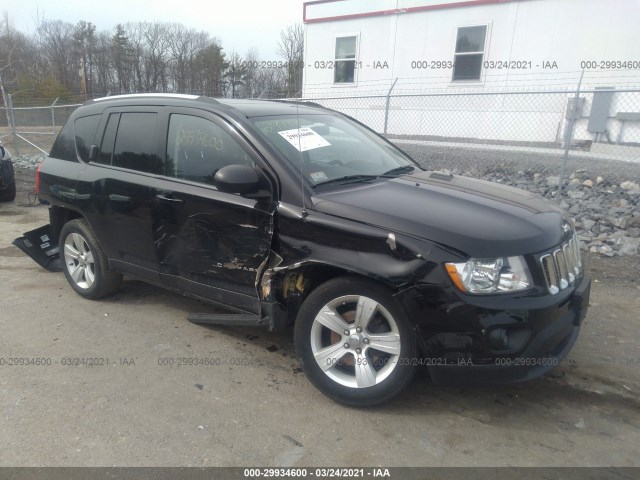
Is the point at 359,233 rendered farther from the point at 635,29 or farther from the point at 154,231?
the point at 635,29

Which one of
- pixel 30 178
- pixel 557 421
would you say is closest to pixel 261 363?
pixel 557 421

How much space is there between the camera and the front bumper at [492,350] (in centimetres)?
250

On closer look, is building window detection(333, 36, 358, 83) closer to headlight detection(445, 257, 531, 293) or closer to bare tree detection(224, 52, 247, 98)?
bare tree detection(224, 52, 247, 98)

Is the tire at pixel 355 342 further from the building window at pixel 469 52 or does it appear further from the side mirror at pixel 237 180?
the building window at pixel 469 52

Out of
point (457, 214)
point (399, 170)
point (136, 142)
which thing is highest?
point (136, 142)

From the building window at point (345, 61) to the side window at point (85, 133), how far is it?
10645 mm

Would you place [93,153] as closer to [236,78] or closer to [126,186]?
[126,186]

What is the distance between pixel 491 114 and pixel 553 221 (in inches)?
375

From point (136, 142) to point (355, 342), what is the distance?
2.40 meters

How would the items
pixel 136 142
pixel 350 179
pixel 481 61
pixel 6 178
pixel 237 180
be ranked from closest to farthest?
pixel 237 180 < pixel 350 179 < pixel 136 142 < pixel 6 178 < pixel 481 61

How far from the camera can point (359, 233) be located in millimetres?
2754

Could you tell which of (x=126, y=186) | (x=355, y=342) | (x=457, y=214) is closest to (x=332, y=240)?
(x=355, y=342)

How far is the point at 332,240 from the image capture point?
2842mm

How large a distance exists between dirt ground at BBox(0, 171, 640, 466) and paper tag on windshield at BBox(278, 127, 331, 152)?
149cm
